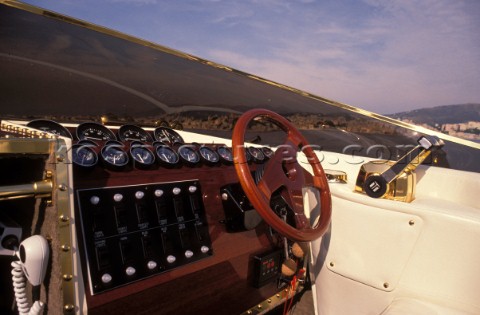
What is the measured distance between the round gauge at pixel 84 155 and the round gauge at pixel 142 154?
0.57ft

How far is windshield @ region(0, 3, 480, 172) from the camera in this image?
2086 millimetres

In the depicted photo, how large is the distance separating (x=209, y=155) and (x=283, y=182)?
0.48 meters

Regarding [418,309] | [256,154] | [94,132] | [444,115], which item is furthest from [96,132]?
[444,115]

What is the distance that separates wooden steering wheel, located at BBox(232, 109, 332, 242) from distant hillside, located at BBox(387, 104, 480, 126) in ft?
4.22

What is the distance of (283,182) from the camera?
153cm

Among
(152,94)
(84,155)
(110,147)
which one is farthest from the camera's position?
(152,94)

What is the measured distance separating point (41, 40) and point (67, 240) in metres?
1.49

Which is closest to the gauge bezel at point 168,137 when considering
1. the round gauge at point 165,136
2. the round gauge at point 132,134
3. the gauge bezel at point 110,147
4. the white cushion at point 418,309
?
the round gauge at point 165,136

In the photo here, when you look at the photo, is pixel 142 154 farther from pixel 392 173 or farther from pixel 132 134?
pixel 392 173

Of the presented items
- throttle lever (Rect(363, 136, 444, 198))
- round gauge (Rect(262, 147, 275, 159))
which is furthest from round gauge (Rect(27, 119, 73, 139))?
throttle lever (Rect(363, 136, 444, 198))

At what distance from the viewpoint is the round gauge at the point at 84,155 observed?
1.31 meters

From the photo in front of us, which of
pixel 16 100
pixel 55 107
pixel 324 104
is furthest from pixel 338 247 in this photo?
pixel 16 100

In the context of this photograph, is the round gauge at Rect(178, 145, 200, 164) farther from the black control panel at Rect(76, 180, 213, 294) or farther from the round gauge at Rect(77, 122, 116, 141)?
the round gauge at Rect(77, 122, 116, 141)

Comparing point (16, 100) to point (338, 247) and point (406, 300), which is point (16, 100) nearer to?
point (338, 247)
